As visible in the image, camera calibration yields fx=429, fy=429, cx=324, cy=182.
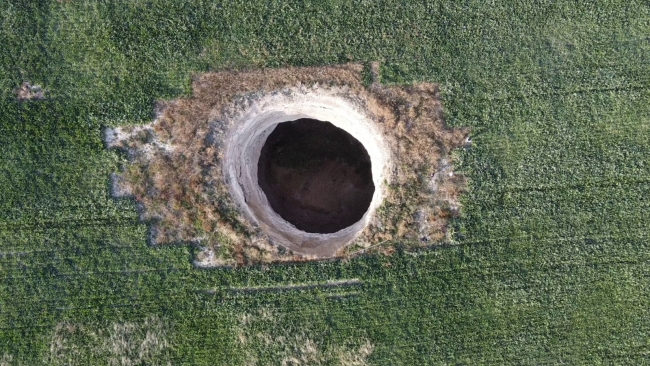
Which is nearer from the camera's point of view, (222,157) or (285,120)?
(222,157)

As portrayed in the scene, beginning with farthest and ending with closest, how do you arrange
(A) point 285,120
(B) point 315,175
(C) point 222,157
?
(B) point 315,175, (A) point 285,120, (C) point 222,157

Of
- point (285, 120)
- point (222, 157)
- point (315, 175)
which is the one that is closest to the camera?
point (222, 157)

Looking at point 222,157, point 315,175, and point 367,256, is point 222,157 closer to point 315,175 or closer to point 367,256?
point 315,175

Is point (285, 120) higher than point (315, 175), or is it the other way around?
point (285, 120)

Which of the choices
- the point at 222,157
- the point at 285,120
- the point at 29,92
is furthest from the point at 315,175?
the point at 29,92

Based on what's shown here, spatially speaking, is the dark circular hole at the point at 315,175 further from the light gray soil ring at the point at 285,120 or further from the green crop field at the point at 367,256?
the green crop field at the point at 367,256

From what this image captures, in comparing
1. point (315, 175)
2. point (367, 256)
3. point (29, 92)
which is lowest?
point (367, 256)
